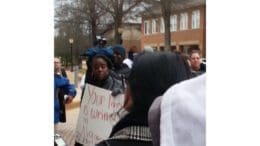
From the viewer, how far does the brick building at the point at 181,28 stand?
41.6 inches

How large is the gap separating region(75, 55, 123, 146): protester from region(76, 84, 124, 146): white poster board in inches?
0.7

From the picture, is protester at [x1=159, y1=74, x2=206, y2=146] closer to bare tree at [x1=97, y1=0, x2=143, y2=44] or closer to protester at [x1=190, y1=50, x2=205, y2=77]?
protester at [x1=190, y1=50, x2=205, y2=77]

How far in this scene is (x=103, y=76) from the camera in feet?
5.47

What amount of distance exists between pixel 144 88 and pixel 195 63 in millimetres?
232

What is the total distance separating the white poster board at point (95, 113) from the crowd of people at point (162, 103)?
45cm

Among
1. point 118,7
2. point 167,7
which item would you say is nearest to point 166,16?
point 167,7

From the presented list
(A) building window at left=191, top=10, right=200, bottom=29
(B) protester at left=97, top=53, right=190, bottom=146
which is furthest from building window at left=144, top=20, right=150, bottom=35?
(B) protester at left=97, top=53, right=190, bottom=146

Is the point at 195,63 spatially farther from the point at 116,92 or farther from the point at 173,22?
the point at 116,92

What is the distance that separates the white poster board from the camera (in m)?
1.58
